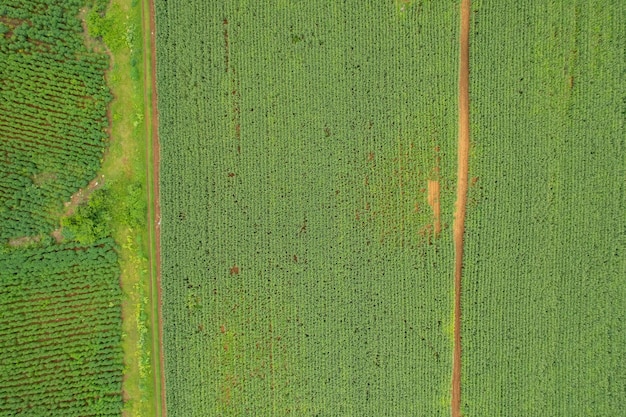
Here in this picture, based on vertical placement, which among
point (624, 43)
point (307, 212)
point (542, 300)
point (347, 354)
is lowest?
point (347, 354)

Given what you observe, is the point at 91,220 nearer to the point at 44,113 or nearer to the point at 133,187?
the point at 133,187

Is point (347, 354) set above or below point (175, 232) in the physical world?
below

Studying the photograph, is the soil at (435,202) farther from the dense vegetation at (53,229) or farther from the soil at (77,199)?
the soil at (77,199)

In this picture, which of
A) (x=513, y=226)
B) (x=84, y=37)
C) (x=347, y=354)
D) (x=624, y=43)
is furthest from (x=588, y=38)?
(x=84, y=37)

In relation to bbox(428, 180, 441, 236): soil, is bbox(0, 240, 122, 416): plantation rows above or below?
below

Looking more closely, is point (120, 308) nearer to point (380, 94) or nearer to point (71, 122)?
point (71, 122)

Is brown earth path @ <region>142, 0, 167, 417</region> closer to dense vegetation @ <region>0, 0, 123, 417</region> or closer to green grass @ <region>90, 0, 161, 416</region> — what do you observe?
green grass @ <region>90, 0, 161, 416</region>

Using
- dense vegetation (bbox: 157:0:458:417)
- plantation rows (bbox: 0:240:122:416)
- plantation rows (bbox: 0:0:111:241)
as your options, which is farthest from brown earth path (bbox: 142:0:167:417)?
plantation rows (bbox: 0:0:111:241)
